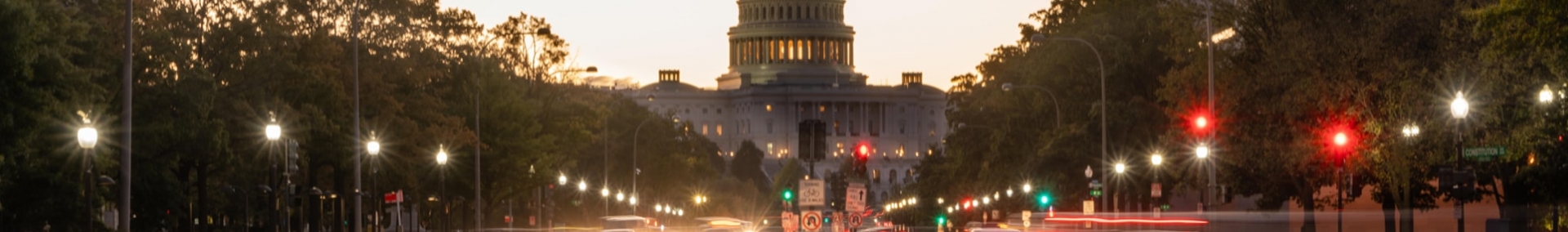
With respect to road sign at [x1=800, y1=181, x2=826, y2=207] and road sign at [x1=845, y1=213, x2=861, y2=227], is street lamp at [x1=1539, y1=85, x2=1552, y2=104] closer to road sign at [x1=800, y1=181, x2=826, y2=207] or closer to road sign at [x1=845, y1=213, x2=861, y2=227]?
road sign at [x1=800, y1=181, x2=826, y2=207]

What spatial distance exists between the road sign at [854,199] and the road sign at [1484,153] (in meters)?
13.7

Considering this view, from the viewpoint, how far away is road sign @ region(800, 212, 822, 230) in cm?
4909

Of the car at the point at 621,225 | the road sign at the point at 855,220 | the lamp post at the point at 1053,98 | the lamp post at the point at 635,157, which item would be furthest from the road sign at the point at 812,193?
the lamp post at the point at 635,157

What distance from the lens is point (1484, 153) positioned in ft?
133

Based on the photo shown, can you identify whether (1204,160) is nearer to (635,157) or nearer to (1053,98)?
(1053,98)

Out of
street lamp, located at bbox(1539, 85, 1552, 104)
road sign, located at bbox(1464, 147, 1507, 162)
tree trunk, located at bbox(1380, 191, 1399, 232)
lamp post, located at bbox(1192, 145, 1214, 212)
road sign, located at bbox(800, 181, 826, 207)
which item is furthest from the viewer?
lamp post, located at bbox(1192, 145, 1214, 212)

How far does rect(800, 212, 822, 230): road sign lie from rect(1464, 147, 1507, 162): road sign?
13.0m

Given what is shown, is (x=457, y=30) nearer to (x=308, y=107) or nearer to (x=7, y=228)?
(x=308, y=107)

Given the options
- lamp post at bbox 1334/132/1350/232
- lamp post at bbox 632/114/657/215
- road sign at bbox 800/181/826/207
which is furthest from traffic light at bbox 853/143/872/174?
lamp post at bbox 632/114/657/215

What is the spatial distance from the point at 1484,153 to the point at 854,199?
14.8m

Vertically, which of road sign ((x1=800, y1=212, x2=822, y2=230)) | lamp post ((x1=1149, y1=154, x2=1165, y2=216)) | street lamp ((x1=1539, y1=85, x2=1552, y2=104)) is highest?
lamp post ((x1=1149, y1=154, x2=1165, y2=216))

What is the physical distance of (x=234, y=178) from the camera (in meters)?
66.8

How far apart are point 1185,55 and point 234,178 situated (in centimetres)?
2571

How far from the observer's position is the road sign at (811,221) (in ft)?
161
